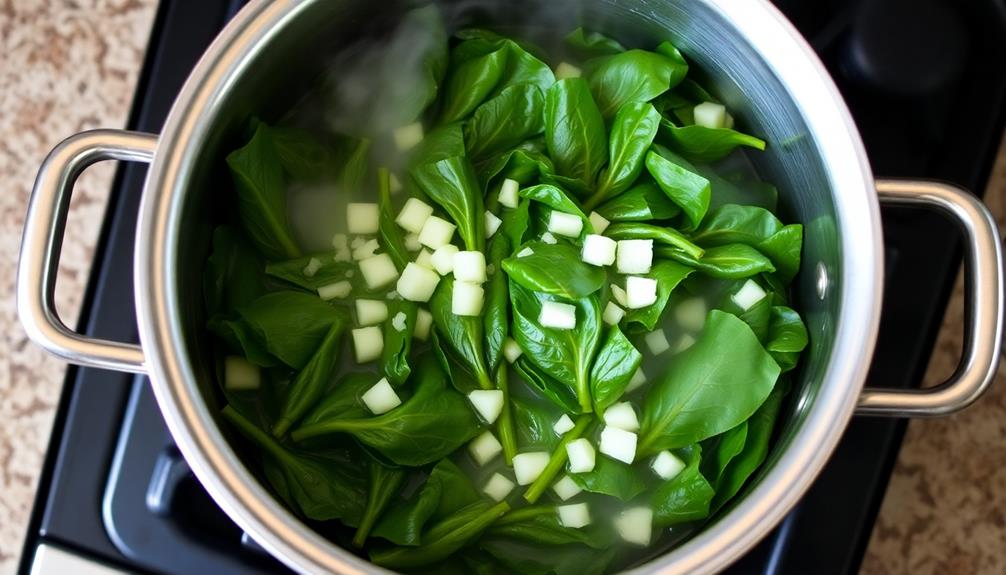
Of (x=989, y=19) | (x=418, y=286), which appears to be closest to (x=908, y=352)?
(x=989, y=19)

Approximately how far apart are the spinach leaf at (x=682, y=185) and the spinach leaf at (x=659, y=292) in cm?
5

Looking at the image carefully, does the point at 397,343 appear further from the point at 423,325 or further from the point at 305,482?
the point at 305,482

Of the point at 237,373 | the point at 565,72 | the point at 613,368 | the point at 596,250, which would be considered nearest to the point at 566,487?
the point at 613,368

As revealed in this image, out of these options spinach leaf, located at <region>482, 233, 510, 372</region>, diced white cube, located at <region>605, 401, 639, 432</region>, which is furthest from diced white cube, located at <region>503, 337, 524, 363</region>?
diced white cube, located at <region>605, 401, 639, 432</region>

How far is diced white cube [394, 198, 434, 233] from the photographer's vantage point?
971 mm

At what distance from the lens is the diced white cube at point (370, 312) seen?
3.10 ft

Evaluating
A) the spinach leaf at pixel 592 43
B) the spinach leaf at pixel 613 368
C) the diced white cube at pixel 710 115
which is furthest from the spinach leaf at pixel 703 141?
the spinach leaf at pixel 613 368

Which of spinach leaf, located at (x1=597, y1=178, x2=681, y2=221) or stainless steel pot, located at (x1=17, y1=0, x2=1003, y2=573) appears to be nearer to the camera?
stainless steel pot, located at (x1=17, y1=0, x2=1003, y2=573)

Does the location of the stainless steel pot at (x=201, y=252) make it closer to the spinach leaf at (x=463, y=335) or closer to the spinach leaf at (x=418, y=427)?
the spinach leaf at (x=418, y=427)

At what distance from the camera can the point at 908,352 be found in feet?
3.13

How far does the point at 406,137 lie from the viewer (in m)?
1.00

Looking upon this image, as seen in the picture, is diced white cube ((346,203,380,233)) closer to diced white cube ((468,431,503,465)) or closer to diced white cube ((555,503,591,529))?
diced white cube ((468,431,503,465))

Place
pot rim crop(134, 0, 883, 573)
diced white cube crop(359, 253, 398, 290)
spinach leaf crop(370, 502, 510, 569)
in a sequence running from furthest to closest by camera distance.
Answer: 1. diced white cube crop(359, 253, 398, 290)
2. spinach leaf crop(370, 502, 510, 569)
3. pot rim crop(134, 0, 883, 573)

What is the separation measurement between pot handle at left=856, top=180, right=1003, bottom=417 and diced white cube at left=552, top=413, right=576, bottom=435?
0.93 ft
